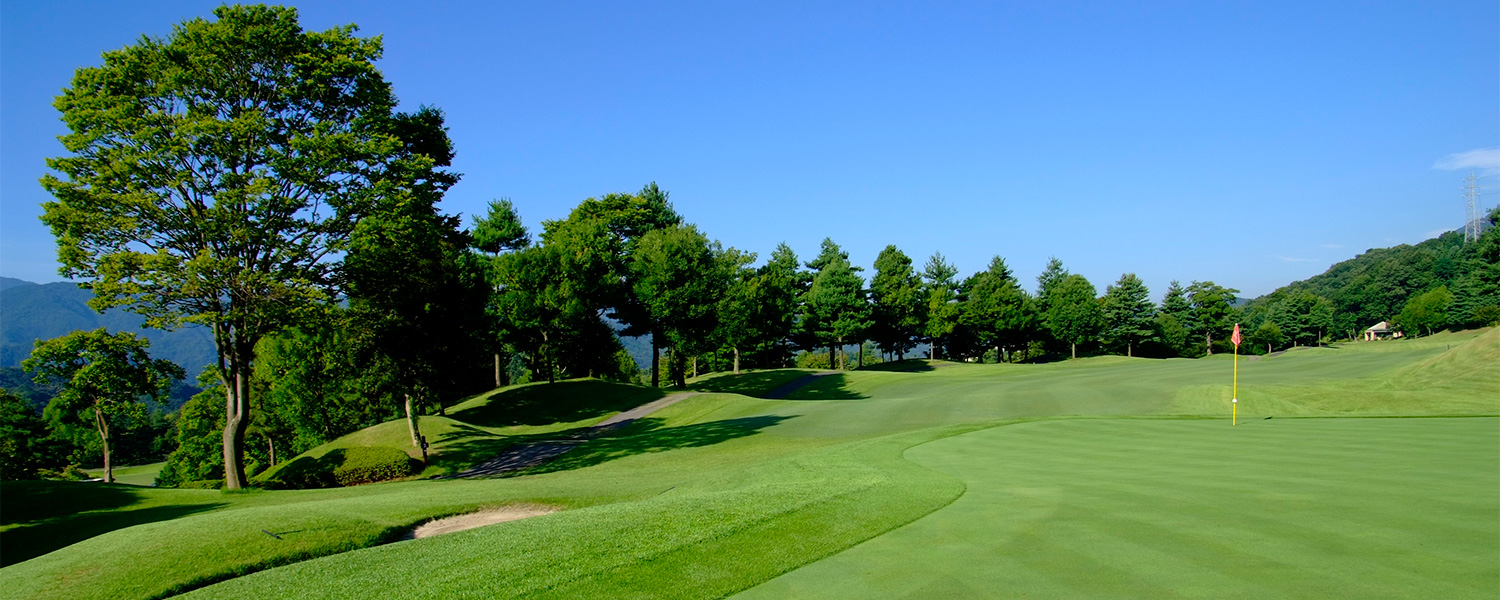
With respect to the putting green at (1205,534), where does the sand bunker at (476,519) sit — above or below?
below

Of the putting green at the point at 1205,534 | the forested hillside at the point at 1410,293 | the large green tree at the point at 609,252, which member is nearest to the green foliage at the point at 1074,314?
the forested hillside at the point at 1410,293

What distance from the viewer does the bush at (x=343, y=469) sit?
21469mm

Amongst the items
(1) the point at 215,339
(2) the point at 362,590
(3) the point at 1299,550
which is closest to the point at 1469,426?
(3) the point at 1299,550

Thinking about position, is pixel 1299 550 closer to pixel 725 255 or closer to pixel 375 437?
pixel 375 437

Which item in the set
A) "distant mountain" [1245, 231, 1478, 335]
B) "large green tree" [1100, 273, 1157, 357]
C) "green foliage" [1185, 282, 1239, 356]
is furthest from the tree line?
"distant mountain" [1245, 231, 1478, 335]

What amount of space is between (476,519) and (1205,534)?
10676 mm

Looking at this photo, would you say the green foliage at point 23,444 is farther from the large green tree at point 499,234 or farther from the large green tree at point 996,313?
the large green tree at point 996,313

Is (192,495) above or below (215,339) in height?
below

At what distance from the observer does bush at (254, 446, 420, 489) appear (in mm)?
21469

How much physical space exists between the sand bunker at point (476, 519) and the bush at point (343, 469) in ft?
39.6

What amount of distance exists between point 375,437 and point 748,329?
87.5 feet

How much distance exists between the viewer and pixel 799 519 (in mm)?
7969

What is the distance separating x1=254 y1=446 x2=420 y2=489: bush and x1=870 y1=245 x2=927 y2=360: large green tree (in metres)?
46.1

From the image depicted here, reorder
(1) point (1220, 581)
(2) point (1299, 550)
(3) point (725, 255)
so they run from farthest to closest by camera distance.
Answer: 1. (3) point (725, 255)
2. (2) point (1299, 550)
3. (1) point (1220, 581)
